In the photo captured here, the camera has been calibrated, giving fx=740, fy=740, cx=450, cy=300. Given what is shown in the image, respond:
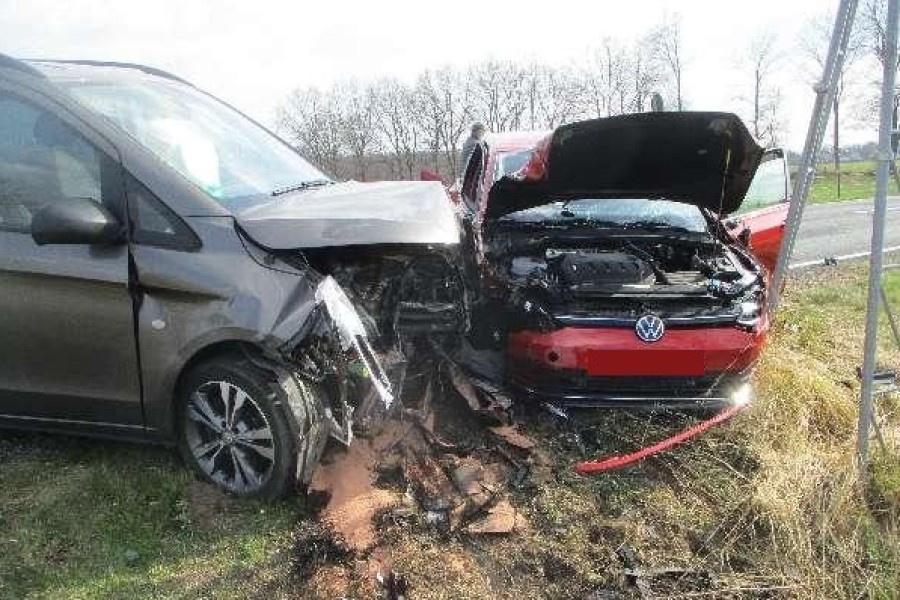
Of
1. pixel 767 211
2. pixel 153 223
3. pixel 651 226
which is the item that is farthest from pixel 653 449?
pixel 767 211

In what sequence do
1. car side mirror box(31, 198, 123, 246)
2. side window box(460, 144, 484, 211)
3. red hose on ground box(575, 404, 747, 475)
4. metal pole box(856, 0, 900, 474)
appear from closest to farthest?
car side mirror box(31, 198, 123, 246) < metal pole box(856, 0, 900, 474) < red hose on ground box(575, 404, 747, 475) < side window box(460, 144, 484, 211)

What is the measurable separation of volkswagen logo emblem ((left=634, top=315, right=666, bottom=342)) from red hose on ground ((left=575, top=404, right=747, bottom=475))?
0.52 m

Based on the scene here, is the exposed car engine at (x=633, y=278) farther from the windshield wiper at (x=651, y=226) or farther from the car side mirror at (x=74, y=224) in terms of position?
the car side mirror at (x=74, y=224)

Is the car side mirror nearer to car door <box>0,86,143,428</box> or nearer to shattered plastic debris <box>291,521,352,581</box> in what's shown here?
car door <box>0,86,143,428</box>

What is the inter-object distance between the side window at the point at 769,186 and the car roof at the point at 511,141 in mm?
1972

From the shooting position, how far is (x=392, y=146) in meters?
40.3

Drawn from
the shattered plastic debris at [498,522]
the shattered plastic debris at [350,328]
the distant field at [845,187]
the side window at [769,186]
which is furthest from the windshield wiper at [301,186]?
the distant field at [845,187]

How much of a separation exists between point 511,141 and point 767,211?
234cm

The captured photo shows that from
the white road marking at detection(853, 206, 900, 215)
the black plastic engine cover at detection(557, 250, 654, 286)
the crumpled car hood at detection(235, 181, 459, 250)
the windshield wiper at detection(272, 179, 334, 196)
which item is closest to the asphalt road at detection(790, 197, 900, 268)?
the white road marking at detection(853, 206, 900, 215)

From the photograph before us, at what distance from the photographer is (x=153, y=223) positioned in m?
3.11

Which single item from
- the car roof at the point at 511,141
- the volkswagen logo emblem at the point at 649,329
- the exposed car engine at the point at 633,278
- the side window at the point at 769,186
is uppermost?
the car roof at the point at 511,141

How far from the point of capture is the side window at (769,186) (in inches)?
264

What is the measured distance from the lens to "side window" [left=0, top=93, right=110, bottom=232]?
316 cm

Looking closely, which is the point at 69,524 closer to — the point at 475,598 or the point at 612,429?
the point at 475,598
